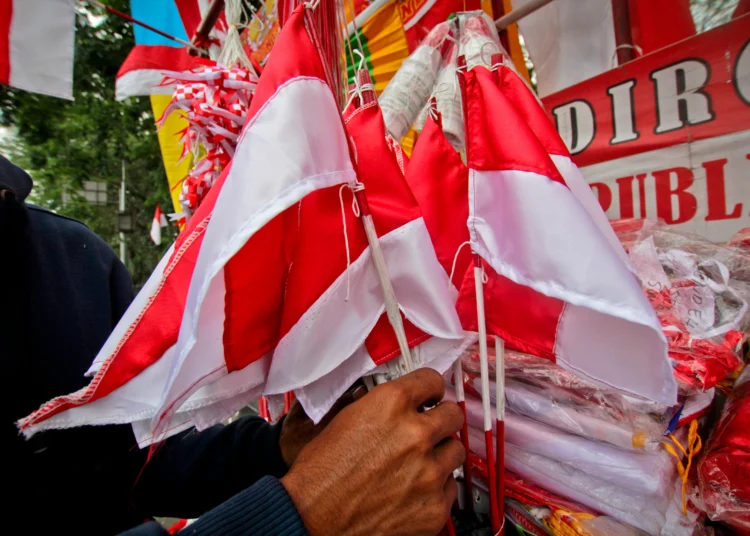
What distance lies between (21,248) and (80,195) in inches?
446

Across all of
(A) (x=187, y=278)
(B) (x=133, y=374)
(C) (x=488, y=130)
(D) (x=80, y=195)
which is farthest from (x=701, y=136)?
(D) (x=80, y=195)

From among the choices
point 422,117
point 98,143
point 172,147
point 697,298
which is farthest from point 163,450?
point 98,143

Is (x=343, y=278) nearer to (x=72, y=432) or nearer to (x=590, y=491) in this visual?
(x=590, y=491)

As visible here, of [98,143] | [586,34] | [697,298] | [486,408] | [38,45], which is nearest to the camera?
[486,408]

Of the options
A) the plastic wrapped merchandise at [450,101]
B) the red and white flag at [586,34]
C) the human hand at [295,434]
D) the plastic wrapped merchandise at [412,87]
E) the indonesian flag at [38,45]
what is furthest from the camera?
the red and white flag at [586,34]

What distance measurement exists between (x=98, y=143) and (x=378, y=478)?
10818 millimetres

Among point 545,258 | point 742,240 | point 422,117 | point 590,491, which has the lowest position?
point 590,491

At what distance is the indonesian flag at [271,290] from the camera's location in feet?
2.04

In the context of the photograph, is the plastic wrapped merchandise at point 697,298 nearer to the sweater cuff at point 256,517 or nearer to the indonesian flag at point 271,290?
the indonesian flag at point 271,290

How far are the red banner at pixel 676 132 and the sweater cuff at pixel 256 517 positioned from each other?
1783 millimetres

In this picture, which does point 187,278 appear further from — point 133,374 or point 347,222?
point 347,222

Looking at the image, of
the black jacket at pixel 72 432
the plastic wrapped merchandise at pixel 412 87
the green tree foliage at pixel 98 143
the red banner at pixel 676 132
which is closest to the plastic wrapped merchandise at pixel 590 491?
the black jacket at pixel 72 432

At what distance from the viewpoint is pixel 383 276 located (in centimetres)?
74

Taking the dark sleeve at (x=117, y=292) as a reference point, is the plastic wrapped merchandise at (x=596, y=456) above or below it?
below
